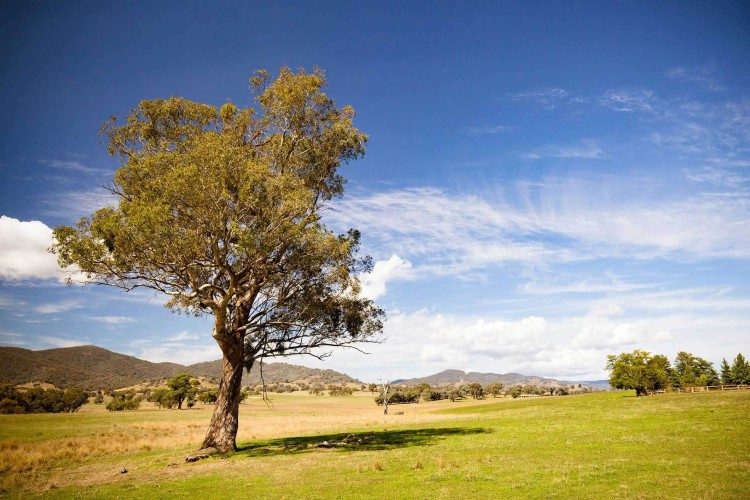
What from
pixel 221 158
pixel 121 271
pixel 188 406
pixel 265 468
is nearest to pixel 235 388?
pixel 265 468

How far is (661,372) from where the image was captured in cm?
7325

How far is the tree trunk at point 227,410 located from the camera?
82.8ft

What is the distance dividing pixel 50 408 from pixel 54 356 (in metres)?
103

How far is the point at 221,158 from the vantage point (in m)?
23.2

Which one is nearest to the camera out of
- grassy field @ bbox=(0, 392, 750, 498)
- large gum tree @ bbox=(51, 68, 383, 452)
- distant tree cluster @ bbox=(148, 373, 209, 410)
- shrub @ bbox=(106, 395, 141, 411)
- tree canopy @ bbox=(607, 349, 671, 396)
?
grassy field @ bbox=(0, 392, 750, 498)

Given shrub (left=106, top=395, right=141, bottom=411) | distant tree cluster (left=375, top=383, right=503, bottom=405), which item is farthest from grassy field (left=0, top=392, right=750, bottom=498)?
distant tree cluster (left=375, top=383, right=503, bottom=405)

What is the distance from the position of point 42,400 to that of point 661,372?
11210 centimetres

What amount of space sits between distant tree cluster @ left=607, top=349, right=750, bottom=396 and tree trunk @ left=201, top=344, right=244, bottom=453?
2546 inches

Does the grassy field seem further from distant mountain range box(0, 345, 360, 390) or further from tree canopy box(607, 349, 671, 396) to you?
distant mountain range box(0, 345, 360, 390)

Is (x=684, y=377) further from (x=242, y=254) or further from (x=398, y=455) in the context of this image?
(x=242, y=254)

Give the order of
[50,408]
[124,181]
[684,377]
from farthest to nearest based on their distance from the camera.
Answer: [684,377]
[50,408]
[124,181]

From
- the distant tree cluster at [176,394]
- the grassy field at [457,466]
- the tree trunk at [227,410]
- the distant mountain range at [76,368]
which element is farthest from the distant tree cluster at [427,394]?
the tree trunk at [227,410]

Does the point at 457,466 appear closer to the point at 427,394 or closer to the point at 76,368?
the point at 427,394

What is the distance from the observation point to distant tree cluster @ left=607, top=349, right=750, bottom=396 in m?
73.0
